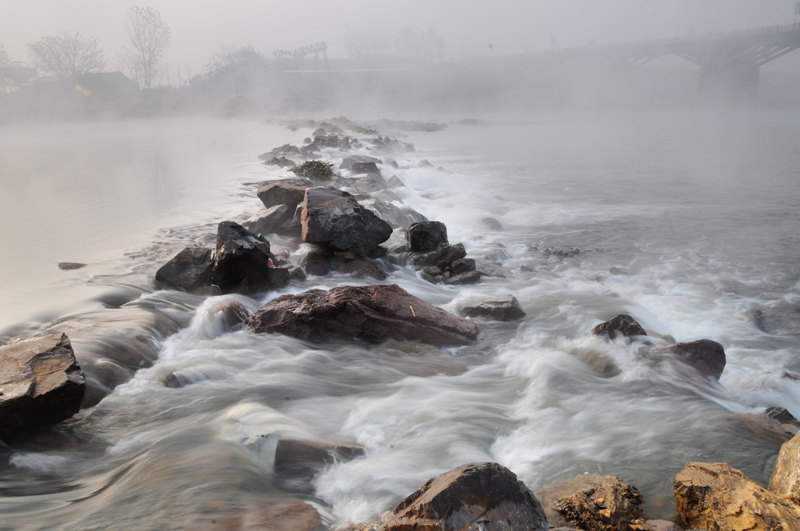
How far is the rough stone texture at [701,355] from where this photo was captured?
4.92 m

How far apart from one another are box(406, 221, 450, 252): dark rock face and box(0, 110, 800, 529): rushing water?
638 mm

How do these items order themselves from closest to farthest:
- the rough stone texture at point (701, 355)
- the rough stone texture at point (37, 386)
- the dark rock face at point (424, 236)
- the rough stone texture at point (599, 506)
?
the rough stone texture at point (599, 506) → the rough stone texture at point (37, 386) → the rough stone texture at point (701, 355) → the dark rock face at point (424, 236)

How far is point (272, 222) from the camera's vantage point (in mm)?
9148

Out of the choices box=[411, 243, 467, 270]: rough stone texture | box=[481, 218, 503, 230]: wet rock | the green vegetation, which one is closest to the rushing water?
box=[481, 218, 503, 230]: wet rock

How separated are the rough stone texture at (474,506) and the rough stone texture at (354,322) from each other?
9.91 feet

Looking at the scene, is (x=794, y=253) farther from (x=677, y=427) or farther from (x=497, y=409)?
(x=497, y=409)

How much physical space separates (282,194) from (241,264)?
11.9ft

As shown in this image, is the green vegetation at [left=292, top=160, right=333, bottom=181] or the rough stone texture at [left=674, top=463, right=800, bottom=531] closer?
the rough stone texture at [left=674, top=463, right=800, bottom=531]

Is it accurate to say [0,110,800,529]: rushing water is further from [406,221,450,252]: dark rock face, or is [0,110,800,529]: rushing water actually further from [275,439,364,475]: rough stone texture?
[406,221,450,252]: dark rock face

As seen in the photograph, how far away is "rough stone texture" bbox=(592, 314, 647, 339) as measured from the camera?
5504 mm

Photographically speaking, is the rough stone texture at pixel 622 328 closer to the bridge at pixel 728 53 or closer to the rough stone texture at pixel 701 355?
the rough stone texture at pixel 701 355

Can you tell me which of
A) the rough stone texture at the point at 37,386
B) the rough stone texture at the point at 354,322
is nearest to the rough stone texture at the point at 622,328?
the rough stone texture at the point at 354,322

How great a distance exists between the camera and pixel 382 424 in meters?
4.09

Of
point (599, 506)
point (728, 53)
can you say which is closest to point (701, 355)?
point (599, 506)
